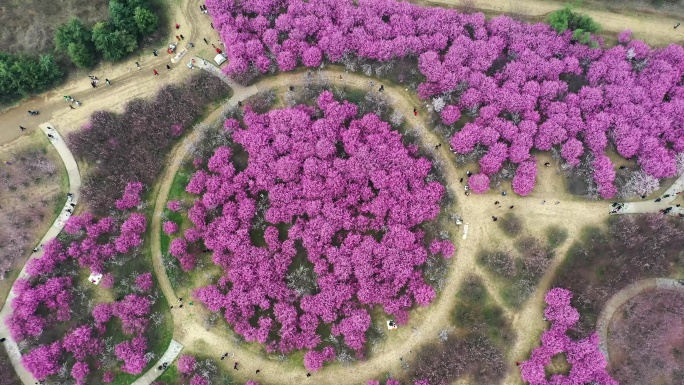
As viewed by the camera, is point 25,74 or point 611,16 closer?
point 25,74

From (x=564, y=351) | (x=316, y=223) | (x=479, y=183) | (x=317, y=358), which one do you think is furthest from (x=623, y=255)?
(x=317, y=358)

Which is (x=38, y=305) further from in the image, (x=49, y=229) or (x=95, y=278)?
(x=49, y=229)

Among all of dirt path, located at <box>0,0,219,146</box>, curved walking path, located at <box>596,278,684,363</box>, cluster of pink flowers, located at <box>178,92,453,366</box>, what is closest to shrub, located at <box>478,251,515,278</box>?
cluster of pink flowers, located at <box>178,92,453,366</box>

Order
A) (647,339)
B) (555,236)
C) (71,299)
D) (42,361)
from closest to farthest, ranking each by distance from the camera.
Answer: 1. (42,361)
2. (71,299)
3. (647,339)
4. (555,236)

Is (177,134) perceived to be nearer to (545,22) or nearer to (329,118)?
(329,118)

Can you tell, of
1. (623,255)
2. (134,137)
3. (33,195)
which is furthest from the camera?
(134,137)

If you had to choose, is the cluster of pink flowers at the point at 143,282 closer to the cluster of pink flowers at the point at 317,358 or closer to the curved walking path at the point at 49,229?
the curved walking path at the point at 49,229

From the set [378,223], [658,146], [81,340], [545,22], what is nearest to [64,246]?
[81,340]
